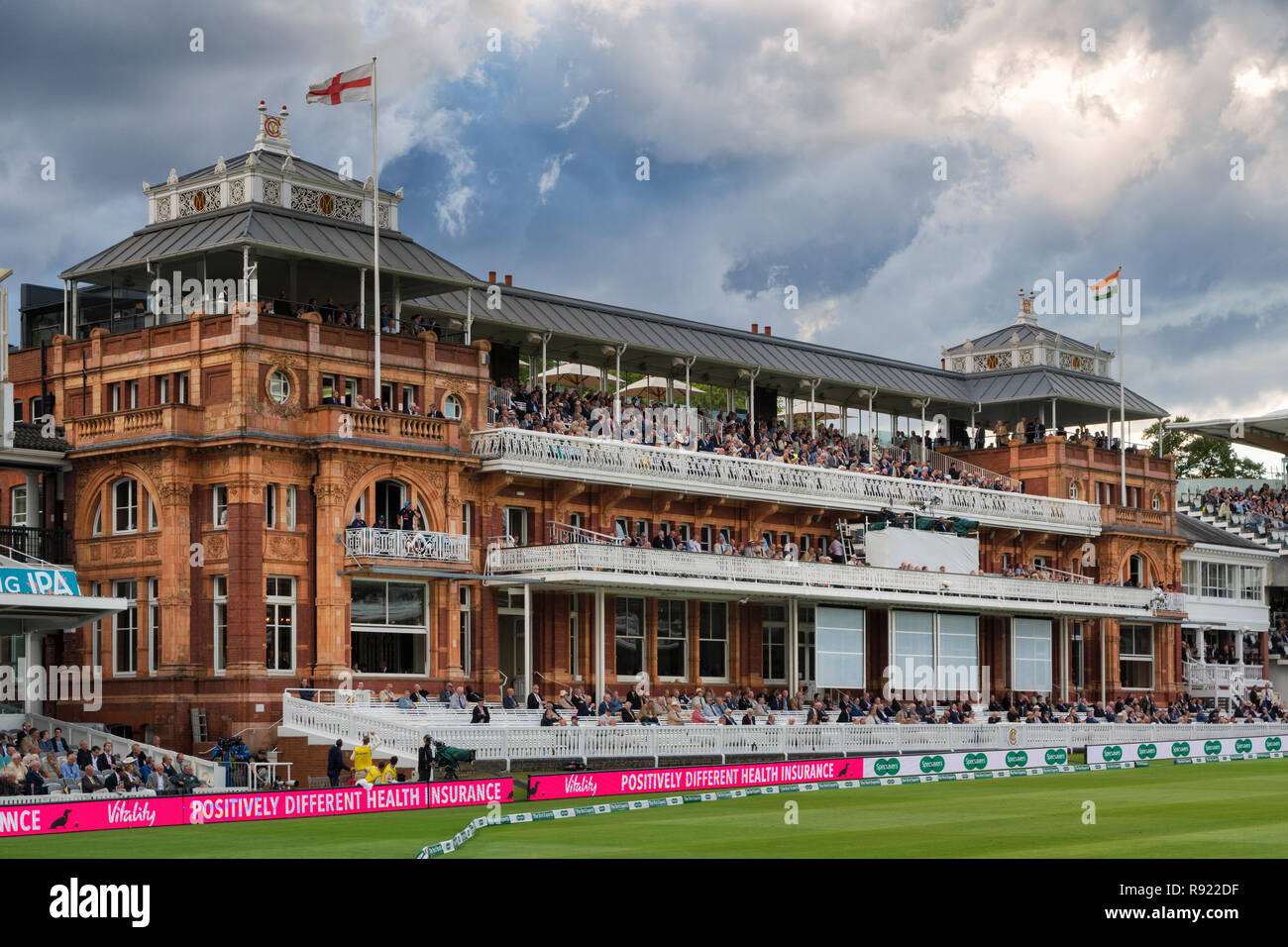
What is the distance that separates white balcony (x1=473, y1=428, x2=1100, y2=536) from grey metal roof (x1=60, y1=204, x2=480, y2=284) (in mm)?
5093

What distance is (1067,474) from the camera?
72438 mm

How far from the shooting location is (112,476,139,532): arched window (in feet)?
161

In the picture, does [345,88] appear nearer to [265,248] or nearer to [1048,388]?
[265,248]

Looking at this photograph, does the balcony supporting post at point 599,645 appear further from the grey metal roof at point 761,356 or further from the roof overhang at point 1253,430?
the roof overhang at point 1253,430

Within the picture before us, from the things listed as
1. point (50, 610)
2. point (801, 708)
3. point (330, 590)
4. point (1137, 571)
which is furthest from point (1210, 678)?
point (50, 610)

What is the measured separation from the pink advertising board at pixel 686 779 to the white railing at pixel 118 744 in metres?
7.62

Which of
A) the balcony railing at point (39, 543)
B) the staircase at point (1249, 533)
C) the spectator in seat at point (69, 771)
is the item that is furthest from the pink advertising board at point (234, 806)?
the staircase at point (1249, 533)

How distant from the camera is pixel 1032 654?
67.8 metres

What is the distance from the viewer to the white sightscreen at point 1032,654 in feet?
220

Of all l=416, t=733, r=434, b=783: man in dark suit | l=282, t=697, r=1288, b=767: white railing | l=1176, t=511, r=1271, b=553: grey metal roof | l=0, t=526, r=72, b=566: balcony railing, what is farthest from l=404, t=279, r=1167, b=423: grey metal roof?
l=416, t=733, r=434, b=783: man in dark suit

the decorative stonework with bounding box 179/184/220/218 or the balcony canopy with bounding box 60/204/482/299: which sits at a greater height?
the decorative stonework with bounding box 179/184/220/218

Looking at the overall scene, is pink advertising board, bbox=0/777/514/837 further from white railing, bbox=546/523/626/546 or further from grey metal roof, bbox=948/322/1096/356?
grey metal roof, bbox=948/322/1096/356

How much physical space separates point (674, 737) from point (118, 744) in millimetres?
13208

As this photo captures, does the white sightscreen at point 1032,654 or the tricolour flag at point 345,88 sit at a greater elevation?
the tricolour flag at point 345,88
